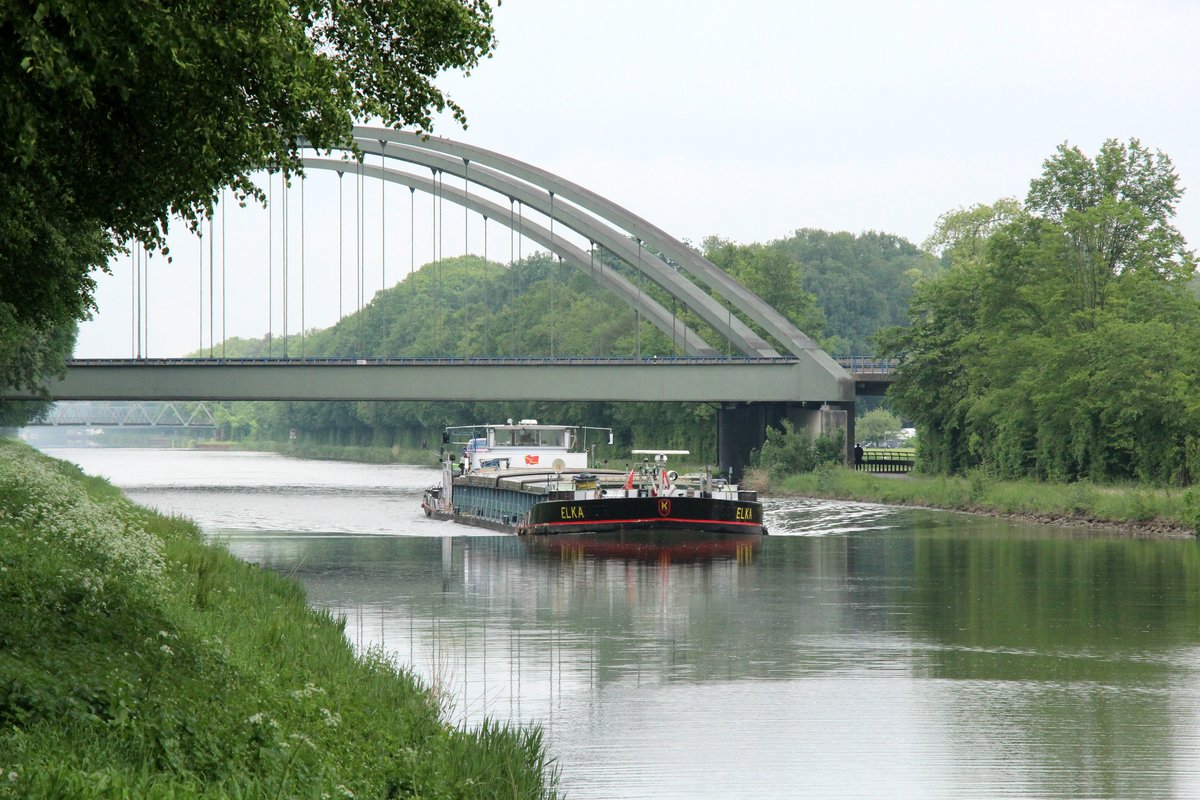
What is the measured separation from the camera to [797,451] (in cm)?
6062

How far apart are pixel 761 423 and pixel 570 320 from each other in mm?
29606

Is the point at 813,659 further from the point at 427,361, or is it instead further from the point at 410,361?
the point at 427,361

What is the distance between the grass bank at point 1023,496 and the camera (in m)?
38.9

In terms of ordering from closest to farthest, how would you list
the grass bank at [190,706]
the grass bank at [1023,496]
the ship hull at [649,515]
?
1. the grass bank at [190,706]
2. the ship hull at [649,515]
3. the grass bank at [1023,496]

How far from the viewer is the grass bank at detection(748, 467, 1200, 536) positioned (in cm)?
3891

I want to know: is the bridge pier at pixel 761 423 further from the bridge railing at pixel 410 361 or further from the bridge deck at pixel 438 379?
the bridge railing at pixel 410 361

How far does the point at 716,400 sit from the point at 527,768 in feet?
163

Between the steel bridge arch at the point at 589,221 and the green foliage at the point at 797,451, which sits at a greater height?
the steel bridge arch at the point at 589,221

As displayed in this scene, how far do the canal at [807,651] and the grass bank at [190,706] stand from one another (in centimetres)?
125

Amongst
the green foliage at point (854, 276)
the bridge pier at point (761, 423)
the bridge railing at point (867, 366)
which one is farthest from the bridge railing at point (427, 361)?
the green foliage at point (854, 276)

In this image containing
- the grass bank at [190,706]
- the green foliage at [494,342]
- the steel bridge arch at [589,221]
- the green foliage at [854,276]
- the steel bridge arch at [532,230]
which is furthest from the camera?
the green foliage at [854,276]

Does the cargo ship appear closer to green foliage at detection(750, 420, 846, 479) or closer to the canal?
the canal

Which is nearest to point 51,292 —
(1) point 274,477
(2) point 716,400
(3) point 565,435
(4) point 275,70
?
(4) point 275,70

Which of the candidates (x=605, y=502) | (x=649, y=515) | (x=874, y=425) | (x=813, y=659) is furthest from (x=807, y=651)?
(x=874, y=425)
